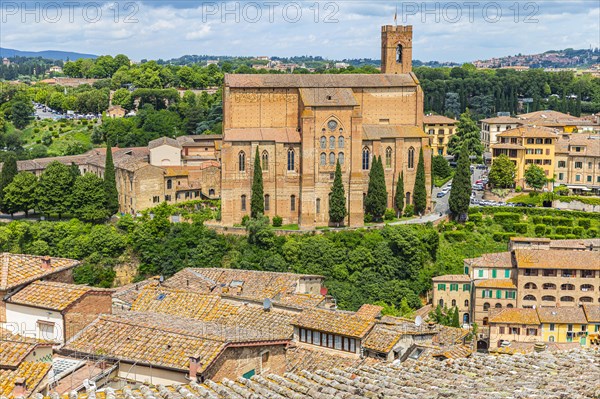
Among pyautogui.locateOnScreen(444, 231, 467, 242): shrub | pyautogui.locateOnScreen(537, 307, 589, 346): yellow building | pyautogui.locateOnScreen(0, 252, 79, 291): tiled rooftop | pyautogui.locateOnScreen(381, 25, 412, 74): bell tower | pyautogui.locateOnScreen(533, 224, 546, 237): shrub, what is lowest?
pyautogui.locateOnScreen(537, 307, 589, 346): yellow building

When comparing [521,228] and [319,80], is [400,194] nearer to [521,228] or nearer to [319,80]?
[521,228]

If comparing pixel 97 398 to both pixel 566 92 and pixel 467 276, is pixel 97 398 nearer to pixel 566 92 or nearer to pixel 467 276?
pixel 467 276

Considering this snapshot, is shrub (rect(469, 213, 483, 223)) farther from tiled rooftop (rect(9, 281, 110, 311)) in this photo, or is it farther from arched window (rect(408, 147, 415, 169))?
tiled rooftop (rect(9, 281, 110, 311))

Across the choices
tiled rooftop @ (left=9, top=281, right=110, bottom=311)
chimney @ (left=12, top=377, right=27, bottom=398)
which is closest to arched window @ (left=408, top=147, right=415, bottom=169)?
tiled rooftop @ (left=9, top=281, right=110, bottom=311)

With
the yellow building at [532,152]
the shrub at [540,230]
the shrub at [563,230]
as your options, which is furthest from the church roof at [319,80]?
the shrub at [563,230]

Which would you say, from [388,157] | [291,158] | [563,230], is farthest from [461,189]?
[291,158]

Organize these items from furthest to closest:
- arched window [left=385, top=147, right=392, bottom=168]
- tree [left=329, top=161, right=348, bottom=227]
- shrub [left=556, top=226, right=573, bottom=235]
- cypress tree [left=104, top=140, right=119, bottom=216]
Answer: arched window [left=385, top=147, right=392, bottom=168]
cypress tree [left=104, top=140, right=119, bottom=216]
tree [left=329, top=161, right=348, bottom=227]
shrub [left=556, top=226, right=573, bottom=235]

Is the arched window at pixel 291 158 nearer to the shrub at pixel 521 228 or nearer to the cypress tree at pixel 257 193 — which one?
the cypress tree at pixel 257 193
